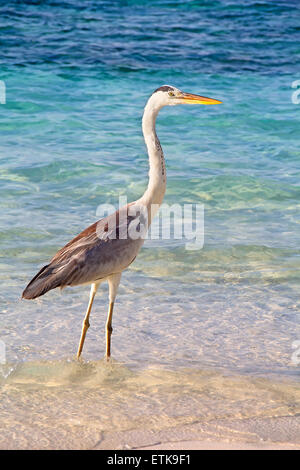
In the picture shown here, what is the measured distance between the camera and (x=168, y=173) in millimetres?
10125

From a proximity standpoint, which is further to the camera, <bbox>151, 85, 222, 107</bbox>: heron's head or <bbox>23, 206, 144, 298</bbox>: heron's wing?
<bbox>151, 85, 222, 107</bbox>: heron's head

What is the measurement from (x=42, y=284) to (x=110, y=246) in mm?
554

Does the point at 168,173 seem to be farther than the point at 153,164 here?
Yes

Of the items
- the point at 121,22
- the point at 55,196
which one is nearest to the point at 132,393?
the point at 55,196

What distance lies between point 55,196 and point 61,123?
3.77 meters

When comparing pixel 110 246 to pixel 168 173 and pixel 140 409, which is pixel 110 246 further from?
pixel 168 173

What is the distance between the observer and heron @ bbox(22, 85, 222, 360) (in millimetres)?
4836

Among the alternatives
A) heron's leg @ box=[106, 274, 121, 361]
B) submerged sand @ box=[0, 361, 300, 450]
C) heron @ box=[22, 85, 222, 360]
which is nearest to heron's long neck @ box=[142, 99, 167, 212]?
heron @ box=[22, 85, 222, 360]

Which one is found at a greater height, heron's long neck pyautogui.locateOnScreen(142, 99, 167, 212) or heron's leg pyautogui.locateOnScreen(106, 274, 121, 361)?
heron's long neck pyautogui.locateOnScreen(142, 99, 167, 212)

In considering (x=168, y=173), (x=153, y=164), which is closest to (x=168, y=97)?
(x=153, y=164)

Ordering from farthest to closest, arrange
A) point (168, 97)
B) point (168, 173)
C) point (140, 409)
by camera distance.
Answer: point (168, 173) < point (168, 97) < point (140, 409)

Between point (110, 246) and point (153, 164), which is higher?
point (153, 164)

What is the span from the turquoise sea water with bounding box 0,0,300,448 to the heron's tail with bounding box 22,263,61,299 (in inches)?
18.8

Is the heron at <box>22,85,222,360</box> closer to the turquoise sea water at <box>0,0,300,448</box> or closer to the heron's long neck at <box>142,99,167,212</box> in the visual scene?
the heron's long neck at <box>142,99,167,212</box>
